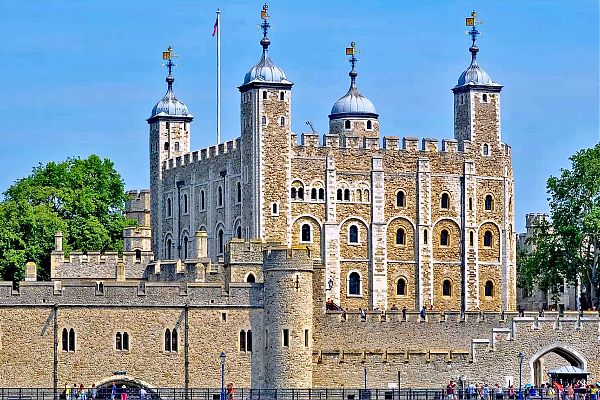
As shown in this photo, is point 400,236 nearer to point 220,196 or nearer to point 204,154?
point 220,196

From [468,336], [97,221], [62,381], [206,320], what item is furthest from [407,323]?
[97,221]

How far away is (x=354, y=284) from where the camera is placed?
400 feet

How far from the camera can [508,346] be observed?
102875 millimetres

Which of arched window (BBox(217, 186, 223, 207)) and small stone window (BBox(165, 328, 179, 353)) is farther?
arched window (BBox(217, 186, 223, 207))

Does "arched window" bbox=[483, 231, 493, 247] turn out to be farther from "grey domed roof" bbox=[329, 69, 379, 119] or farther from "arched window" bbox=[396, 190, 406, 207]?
"grey domed roof" bbox=[329, 69, 379, 119]

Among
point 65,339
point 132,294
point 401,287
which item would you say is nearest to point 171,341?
point 132,294

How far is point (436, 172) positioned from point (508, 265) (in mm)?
6980

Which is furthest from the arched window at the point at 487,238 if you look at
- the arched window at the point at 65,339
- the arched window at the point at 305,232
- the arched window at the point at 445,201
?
the arched window at the point at 65,339

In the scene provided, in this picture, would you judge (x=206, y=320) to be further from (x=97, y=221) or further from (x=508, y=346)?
(x=97, y=221)

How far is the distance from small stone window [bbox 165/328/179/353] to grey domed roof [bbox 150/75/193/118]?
1580 inches

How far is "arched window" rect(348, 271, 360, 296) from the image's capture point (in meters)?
122

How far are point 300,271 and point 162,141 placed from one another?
3894 cm

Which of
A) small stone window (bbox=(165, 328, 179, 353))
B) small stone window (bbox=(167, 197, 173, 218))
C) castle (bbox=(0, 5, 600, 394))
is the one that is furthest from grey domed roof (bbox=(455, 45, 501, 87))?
small stone window (bbox=(165, 328, 179, 353))

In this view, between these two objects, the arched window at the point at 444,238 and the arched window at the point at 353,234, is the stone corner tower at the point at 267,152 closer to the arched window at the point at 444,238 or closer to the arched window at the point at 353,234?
the arched window at the point at 353,234
